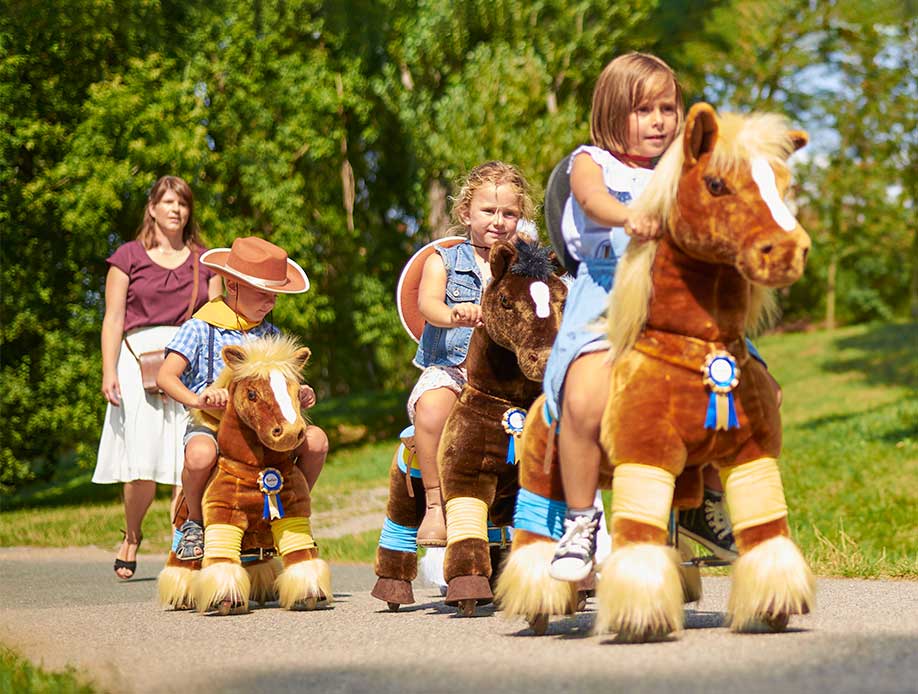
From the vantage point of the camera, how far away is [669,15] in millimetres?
28406

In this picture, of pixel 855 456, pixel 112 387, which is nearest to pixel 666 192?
pixel 112 387

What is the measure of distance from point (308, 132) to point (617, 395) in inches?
729

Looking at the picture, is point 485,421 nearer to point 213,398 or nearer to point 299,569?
point 299,569

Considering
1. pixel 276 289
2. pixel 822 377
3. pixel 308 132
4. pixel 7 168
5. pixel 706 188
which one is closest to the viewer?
pixel 706 188

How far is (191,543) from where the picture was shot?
6543mm

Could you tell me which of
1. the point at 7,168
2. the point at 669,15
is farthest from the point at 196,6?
the point at 669,15

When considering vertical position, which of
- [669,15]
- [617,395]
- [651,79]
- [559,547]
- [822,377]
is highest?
[669,15]

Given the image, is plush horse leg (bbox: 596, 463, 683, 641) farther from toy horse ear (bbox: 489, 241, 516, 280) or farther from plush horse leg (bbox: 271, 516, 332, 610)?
plush horse leg (bbox: 271, 516, 332, 610)

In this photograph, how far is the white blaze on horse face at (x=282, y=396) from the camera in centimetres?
627

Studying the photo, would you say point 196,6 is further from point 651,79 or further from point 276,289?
point 651,79

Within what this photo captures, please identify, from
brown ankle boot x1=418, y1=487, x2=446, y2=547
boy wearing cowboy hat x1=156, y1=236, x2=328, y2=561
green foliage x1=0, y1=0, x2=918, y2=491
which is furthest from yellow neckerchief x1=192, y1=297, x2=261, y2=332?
green foliage x1=0, y1=0, x2=918, y2=491

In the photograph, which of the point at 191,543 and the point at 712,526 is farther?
the point at 191,543

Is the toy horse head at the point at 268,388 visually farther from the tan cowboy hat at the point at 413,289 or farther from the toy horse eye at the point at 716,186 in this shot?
the toy horse eye at the point at 716,186

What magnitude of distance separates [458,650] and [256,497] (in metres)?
2.22
